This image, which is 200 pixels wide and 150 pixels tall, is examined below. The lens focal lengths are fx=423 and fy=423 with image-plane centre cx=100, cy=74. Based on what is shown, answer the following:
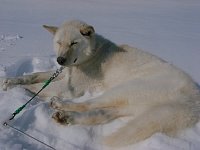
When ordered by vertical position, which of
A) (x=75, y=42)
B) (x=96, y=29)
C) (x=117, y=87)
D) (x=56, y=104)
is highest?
(x=75, y=42)

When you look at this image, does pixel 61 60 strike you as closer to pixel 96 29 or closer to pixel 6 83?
pixel 6 83

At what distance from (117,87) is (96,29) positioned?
5.57 metres

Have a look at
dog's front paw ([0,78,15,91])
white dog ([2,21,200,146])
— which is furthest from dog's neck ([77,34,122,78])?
dog's front paw ([0,78,15,91])

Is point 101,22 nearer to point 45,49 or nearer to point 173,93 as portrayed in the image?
point 45,49

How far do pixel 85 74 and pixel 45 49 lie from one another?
263cm

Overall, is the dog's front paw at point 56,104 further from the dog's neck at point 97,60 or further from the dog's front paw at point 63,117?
the dog's neck at point 97,60

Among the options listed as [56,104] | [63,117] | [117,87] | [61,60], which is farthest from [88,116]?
[61,60]

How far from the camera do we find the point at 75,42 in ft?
15.2

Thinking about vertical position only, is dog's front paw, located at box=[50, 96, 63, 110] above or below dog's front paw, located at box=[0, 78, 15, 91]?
above

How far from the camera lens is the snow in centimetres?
335

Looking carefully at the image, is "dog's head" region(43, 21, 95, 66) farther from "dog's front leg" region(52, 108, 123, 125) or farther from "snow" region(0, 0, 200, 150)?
"dog's front leg" region(52, 108, 123, 125)

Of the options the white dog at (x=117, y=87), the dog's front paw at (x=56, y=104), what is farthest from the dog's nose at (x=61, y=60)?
the dog's front paw at (x=56, y=104)

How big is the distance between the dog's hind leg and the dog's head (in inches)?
55.2

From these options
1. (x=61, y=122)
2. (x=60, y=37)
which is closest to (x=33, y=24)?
(x=60, y=37)
